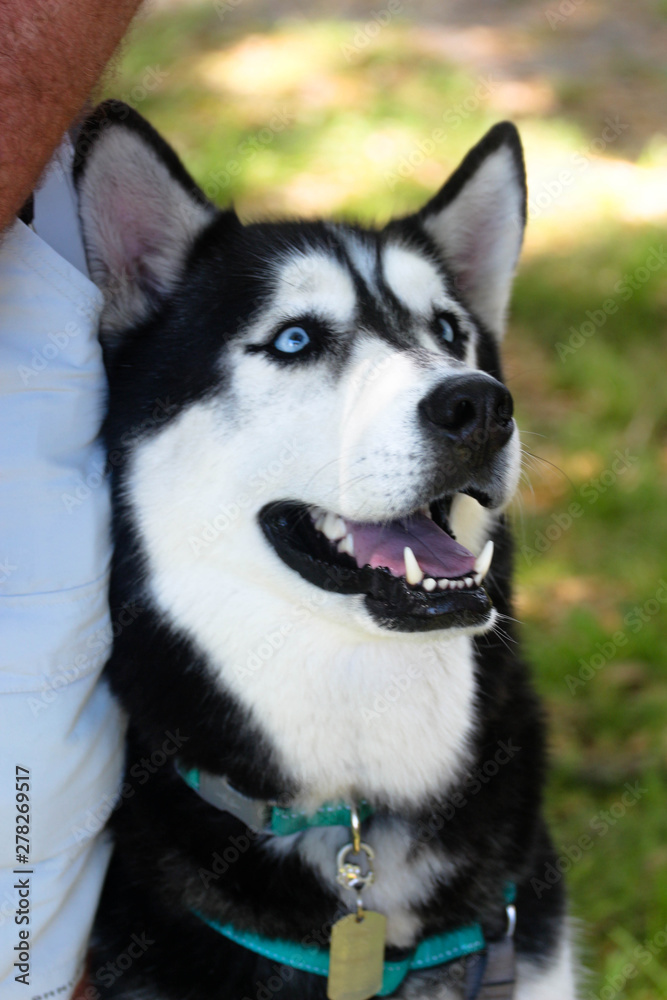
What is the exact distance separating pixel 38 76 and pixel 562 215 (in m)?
4.58

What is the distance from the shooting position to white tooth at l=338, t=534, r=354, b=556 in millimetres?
1985

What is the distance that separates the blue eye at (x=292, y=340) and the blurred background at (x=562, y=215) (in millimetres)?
543

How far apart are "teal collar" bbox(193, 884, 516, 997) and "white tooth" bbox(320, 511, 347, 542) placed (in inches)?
29.5

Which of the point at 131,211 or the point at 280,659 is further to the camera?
the point at 131,211

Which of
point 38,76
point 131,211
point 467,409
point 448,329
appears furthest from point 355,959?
point 38,76

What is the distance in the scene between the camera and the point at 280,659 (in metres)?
1.99

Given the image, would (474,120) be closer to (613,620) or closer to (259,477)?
(613,620)

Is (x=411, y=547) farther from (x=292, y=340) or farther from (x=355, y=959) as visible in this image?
(x=355, y=959)

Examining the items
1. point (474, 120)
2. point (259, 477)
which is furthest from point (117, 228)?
point (474, 120)

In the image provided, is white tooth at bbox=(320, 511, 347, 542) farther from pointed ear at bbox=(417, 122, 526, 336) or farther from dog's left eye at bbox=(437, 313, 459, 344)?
pointed ear at bbox=(417, 122, 526, 336)

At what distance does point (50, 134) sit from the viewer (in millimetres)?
1694

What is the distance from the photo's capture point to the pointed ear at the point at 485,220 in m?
2.35

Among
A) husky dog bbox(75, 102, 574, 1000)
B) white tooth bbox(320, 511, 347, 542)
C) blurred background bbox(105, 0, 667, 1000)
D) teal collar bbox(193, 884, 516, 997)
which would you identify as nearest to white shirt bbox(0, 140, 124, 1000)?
husky dog bbox(75, 102, 574, 1000)

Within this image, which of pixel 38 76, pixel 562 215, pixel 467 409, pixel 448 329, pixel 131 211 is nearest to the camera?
pixel 38 76
